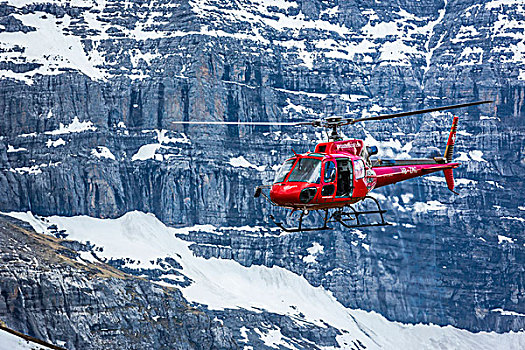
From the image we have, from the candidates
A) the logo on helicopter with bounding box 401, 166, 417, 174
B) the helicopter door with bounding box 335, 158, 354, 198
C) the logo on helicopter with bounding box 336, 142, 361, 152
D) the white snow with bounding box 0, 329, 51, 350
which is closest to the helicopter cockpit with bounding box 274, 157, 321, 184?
the helicopter door with bounding box 335, 158, 354, 198

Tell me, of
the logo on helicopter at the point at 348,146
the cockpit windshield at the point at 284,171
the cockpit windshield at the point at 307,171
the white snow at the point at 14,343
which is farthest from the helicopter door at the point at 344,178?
the white snow at the point at 14,343

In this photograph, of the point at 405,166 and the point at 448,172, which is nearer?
the point at 405,166

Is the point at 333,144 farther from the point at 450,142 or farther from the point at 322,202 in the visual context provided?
the point at 450,142

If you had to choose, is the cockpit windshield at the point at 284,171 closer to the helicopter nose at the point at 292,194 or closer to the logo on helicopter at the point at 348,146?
the helicopter nose at the point at 292,194

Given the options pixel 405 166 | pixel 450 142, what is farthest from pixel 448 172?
pixel 405 166

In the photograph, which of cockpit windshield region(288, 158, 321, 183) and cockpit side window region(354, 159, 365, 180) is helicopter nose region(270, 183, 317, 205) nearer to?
cockpit windshield region(288, 158, 321, 183)

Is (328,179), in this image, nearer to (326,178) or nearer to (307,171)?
(326,178)
